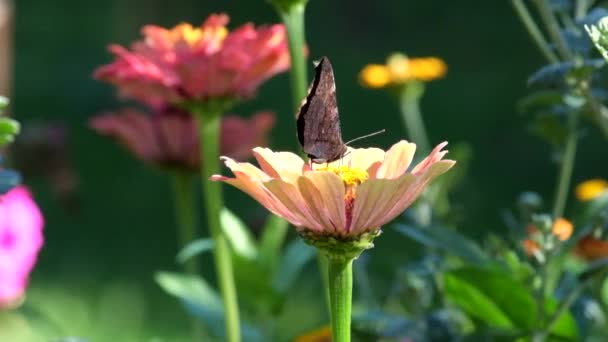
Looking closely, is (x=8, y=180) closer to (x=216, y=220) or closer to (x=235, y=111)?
(x=216, y=220)

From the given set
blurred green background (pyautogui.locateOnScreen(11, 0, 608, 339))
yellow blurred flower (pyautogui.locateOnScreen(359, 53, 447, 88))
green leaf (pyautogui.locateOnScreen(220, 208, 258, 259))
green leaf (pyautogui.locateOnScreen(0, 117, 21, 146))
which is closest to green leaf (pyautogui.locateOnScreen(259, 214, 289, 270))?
green leaf (pyautogui.locateOnScreen(220, 208, 258, 259))

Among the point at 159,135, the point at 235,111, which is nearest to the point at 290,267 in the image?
the point at 159,135

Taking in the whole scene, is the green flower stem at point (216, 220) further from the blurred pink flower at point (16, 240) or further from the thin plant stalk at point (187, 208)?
the blurred pink flower at point (16, 240)

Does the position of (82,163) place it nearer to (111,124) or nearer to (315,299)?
(315,299)

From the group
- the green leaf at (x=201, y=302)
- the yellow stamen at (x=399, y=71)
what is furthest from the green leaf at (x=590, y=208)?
the yellow stamen at (x=399, y=71)

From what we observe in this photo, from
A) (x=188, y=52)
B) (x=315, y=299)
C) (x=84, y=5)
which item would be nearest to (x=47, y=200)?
(x=315, y=299)

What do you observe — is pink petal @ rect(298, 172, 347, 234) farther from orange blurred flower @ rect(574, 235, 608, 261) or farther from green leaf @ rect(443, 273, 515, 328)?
orange blurred flower @ rect(574, 235, 608, 261)
